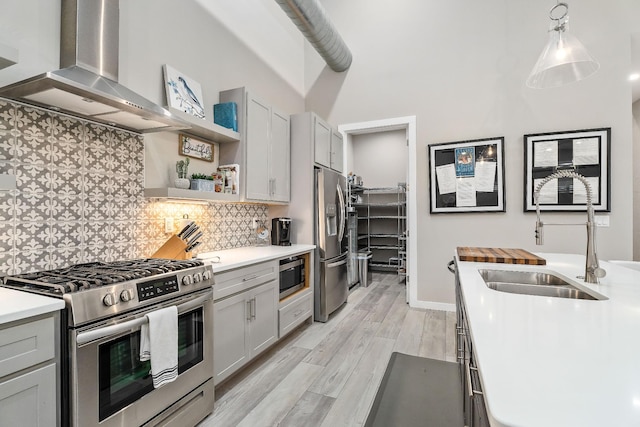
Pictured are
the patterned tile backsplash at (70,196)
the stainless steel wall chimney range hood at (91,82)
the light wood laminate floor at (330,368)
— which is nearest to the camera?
the stainless steel wall chimney range hood at (91,82)

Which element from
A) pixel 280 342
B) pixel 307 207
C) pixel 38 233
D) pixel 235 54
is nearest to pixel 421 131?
pixel 307 207

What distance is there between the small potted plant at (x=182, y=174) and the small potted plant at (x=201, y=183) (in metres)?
0.04

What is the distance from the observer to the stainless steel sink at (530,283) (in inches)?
65.1

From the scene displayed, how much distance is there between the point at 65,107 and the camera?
172 centimetres

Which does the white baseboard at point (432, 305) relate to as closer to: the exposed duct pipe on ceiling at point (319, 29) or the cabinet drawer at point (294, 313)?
the cabinet drawer at point (294, 313)

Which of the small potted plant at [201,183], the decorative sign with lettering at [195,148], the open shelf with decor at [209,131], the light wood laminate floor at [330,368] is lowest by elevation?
the light wood laminate floor at [330,368]

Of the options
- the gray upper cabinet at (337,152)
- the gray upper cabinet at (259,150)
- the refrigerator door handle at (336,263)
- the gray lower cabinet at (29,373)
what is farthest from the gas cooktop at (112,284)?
the gray upper cabinet at (337,152)

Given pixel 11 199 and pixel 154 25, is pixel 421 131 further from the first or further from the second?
pixel 11 199

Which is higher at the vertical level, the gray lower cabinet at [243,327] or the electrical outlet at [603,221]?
the electrical outlet at [603,221]

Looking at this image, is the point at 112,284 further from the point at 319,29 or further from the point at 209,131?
the point at 319,29

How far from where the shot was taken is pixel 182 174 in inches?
A: 95.3

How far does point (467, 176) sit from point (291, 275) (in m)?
2.47

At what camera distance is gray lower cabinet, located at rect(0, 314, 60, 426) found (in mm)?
1093

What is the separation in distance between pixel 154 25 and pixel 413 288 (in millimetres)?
3869
